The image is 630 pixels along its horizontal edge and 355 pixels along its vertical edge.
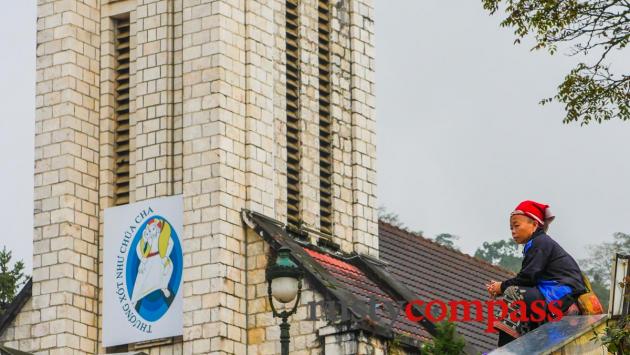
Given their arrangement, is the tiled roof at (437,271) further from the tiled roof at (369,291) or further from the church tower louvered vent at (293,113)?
the church tower louvered vent at (293,113)

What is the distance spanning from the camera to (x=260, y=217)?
31.4 metres

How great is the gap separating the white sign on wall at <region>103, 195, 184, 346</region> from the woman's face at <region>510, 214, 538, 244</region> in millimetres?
15320

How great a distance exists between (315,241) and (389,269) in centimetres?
354

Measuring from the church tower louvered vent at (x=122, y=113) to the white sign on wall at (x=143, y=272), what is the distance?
25.2 inches

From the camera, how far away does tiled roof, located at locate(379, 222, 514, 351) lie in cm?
3738

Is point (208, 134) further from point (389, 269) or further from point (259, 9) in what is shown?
point (389, 269)

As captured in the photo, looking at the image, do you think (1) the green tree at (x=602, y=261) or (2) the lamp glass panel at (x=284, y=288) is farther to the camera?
(1) the green tree at (x=602, y=261)

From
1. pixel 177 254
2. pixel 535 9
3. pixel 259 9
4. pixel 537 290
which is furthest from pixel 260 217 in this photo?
pixel 537 290

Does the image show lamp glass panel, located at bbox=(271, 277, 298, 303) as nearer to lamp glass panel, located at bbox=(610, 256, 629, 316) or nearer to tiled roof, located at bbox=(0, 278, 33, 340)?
lamp glass panel, located at bbox=(610, 256, 629, 316)

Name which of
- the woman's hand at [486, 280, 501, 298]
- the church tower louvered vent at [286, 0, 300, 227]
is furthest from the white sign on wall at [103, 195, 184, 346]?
the woman's hand at [486, 280, 501, 298]

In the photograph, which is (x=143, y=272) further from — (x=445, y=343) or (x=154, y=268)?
(x=445, y=343)

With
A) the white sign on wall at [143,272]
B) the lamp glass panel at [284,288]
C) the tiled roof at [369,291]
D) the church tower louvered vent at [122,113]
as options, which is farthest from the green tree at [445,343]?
the church tower louvered vent at [122,113]

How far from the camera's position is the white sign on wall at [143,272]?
31328mm

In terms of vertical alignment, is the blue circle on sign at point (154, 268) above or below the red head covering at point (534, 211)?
above
